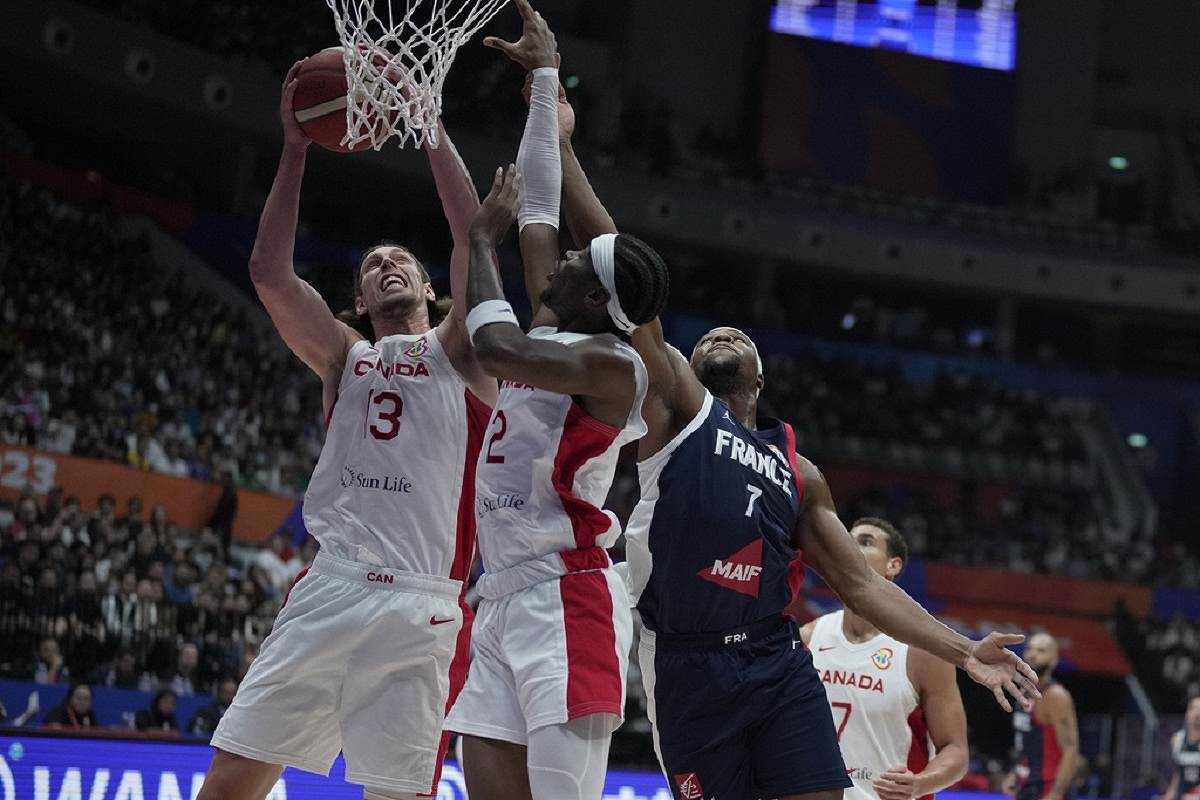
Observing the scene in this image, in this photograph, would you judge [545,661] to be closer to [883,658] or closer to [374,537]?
[374,537]

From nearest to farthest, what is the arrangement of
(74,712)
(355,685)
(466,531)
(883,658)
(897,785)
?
(355,685)
(466,531)
(897,785)
(883,658)
(74,712)

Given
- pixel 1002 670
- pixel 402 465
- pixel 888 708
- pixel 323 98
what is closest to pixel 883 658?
pixel 888 708

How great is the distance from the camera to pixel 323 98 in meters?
4.86

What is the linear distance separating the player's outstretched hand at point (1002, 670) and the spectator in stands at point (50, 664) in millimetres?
9222

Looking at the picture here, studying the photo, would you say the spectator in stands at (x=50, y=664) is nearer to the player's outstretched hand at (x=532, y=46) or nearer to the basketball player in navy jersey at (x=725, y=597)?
the basketball player in navy jersey at (x=725, y=597)

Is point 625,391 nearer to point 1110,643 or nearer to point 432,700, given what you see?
point 432,700

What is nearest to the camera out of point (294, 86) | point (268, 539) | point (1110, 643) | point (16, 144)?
point (294, 86)

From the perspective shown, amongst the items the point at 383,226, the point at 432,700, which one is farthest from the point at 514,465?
the point at 383,226

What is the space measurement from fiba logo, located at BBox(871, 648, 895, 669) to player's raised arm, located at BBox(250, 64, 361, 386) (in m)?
2.79

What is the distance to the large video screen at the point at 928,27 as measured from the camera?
31.4 meters

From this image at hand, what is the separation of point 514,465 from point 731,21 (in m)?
29.3

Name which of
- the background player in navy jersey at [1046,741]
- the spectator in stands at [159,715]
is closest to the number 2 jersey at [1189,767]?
the background player in navy jersey at [1046,741]

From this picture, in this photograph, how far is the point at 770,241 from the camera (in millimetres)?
27828

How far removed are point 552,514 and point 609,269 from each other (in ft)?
2.36
